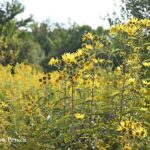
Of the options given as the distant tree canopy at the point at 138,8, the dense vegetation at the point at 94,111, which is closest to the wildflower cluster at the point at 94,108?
the dense vegetation at the point at 94,111

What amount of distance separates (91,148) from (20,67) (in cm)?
736

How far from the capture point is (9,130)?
12.7 ft

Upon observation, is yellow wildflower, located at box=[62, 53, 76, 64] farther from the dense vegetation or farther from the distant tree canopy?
the distant tree canopy

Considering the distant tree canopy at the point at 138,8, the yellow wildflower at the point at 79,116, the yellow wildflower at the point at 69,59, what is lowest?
the yellow wildflower at the point at 79,116

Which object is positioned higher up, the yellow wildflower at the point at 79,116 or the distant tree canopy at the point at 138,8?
the distant tree canopy at the point at 138,8

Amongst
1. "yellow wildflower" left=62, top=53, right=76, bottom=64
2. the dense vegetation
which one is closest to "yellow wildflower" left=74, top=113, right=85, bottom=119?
the dense vegetation

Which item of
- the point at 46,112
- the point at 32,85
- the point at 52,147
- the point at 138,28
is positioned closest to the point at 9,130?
the point at 46,112

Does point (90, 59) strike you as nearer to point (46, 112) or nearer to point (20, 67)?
point (46, 112)

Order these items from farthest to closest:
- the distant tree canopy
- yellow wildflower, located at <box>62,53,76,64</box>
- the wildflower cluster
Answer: the distant tree canopy < the wildflower cluster < yellow wildflower, located at <box>62,53,76,64</box>

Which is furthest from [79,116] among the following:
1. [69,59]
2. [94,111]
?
[69,59]

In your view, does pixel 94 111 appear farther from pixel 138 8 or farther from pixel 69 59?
pixel 138 8

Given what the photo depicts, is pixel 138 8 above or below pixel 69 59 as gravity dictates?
above

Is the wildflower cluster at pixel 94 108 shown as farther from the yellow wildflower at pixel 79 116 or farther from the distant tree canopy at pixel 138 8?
the distant tree canopy at pixel 138 8

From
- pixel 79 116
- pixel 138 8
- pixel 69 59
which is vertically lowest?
pixel 79 116
